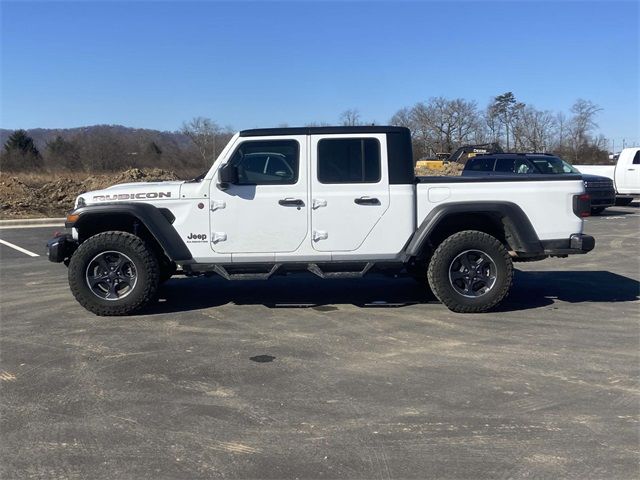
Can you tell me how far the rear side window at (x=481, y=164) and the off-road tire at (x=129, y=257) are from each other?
13.6 meters

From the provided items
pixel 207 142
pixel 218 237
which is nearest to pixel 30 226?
pixel 218 237

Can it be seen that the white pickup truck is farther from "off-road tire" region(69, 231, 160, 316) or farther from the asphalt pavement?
"off-road tire" region(69, 231, 160, 316)

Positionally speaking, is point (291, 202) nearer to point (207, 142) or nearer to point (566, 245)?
point (566, 245)

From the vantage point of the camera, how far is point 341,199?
6535mm

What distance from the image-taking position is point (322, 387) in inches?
178

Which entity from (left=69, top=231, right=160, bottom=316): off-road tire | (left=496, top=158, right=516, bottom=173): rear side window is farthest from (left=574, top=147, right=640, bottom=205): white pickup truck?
(left=69, top=231, right=160, bottom=316): off-road tire

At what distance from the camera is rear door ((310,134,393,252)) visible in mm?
6531

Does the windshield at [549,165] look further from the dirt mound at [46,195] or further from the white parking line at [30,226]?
the dirt mound at [46,195]

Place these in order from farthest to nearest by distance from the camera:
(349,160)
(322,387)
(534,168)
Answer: (534,168) < (349,160) < (322,387)

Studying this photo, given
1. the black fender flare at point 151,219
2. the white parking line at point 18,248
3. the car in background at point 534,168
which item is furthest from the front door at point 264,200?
the car in background at point 534,168

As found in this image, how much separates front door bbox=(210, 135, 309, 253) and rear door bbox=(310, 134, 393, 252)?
0.52 ft

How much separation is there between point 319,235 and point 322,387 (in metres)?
2.35

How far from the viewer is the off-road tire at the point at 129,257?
648 centimetres

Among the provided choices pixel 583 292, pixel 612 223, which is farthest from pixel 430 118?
pixel 583 292
